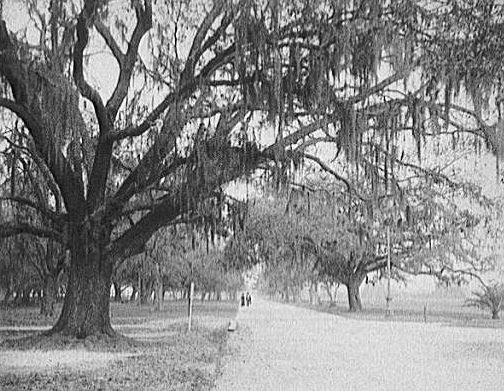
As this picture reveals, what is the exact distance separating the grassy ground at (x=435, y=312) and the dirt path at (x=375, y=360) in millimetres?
30

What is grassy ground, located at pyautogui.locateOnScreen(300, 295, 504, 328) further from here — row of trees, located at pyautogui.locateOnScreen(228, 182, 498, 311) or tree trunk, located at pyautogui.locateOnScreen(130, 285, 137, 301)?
tree trunk, located at pyautogui.locateOnScreen(130, 285, 137, 301)

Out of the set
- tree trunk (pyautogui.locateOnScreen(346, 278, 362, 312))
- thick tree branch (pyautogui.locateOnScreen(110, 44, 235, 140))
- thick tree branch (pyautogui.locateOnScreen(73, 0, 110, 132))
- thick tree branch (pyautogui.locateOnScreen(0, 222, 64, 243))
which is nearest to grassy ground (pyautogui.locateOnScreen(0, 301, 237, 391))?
thick tree branch (pyautogui.locateOnScreen(0, 222, 64, 243))

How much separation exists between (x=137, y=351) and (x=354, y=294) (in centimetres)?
127

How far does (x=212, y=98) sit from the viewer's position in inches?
97.9

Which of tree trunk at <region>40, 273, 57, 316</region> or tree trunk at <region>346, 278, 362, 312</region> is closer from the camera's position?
tree trunk at <region>40, 273, 57, 316</region>

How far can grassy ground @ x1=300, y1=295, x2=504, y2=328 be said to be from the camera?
93.9 inches

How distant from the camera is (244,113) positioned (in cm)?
236

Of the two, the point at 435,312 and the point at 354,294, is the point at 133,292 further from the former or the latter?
the point at 435,312

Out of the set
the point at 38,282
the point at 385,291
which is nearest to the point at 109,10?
the point at 38,282

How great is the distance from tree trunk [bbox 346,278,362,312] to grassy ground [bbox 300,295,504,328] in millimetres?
270

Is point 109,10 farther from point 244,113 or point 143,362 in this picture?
point 143,362

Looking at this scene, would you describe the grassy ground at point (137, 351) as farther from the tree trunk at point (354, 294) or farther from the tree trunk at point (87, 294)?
the tree trunk at point (354, 294)

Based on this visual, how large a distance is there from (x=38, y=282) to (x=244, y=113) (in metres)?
1.24

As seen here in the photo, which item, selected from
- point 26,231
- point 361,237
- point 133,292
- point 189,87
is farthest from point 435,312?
point 26,231
